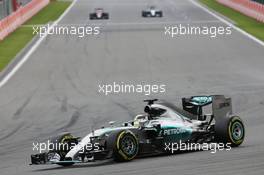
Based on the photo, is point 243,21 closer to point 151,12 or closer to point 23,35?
point 151,12

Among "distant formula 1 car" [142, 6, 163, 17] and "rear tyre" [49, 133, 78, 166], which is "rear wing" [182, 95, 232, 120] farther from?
"distant formula 1 car" [142, 6, 163, 17]

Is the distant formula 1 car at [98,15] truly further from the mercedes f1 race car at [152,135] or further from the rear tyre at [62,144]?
the rear tyre at [62,144]

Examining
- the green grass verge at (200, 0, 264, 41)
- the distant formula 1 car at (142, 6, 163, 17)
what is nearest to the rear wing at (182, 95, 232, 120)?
the green grass verge at (200, 0, 264, 41)

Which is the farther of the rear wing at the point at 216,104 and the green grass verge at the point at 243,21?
the green grass verge at the point at 243,21

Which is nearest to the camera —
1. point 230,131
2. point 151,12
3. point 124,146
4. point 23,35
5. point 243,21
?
point 124,146

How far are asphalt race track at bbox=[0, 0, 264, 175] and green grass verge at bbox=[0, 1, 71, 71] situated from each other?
3.34 ft

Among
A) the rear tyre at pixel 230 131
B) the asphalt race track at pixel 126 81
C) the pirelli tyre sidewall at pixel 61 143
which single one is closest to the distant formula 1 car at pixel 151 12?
the asphalt race track at pixel 126 81

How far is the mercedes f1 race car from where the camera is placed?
1357cm

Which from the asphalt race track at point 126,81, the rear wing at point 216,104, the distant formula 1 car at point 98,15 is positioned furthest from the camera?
the distant formula 1 car at point 98,15

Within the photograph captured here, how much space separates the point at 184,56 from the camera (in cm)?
3616

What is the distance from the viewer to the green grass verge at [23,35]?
124 ft

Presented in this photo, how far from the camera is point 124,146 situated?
13.6 metres

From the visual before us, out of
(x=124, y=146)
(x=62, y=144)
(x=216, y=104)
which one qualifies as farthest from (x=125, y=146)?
(x=216, y=104)

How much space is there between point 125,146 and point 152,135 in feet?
2.85
